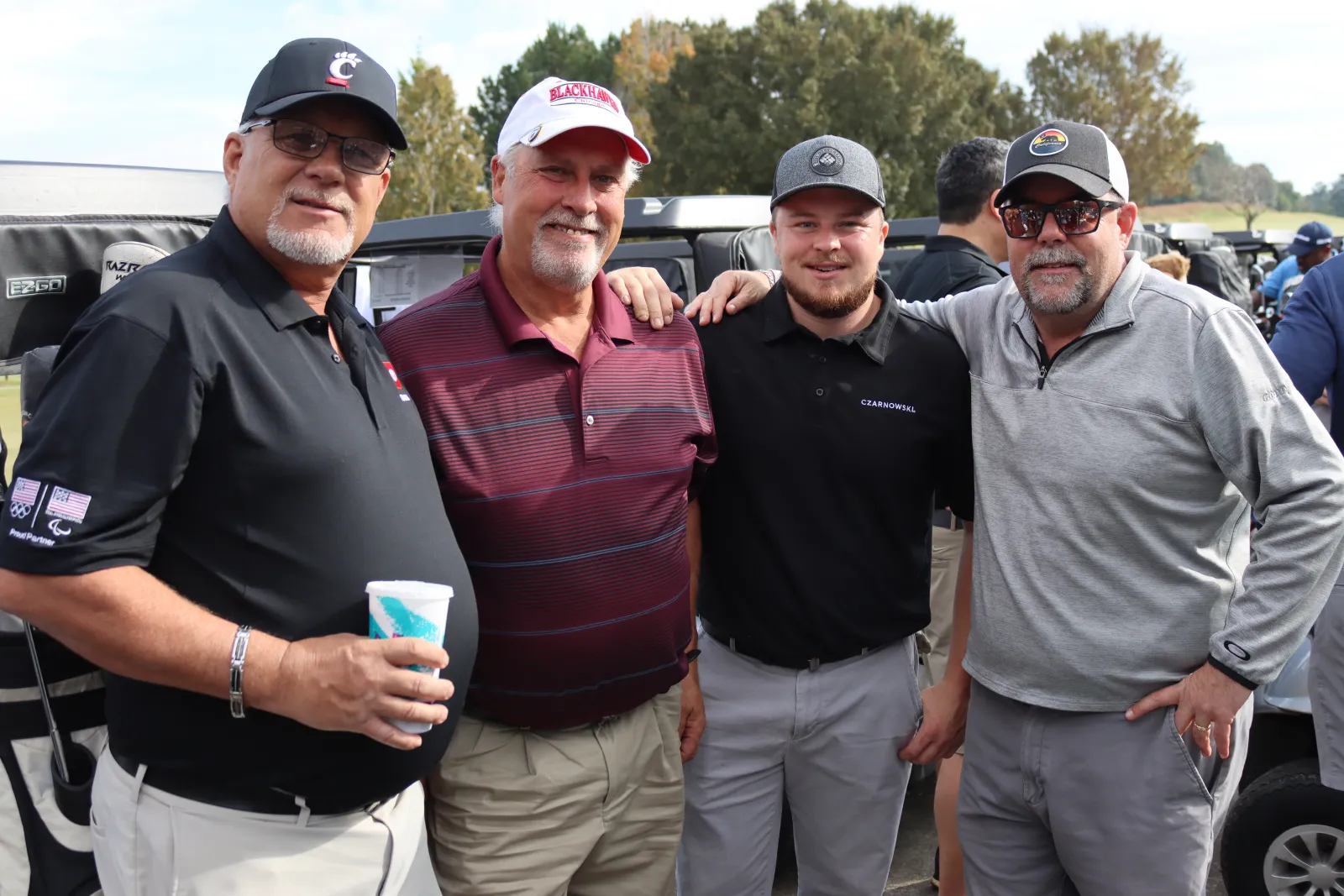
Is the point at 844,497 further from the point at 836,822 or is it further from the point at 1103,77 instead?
the point at 1103,77

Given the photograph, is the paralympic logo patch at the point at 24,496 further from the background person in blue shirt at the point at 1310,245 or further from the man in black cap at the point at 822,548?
the background person in blue shirt at the point at 1310,245

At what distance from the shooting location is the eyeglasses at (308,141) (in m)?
2.09

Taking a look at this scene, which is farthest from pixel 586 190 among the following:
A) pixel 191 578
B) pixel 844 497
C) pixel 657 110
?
pixel 657 110

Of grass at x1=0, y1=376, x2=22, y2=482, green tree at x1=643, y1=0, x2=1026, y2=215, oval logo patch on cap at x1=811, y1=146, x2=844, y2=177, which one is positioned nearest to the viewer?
grass at x1=0, y1=376, x2=22, y2=482

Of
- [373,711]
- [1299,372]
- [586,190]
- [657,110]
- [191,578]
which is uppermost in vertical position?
[657,110]

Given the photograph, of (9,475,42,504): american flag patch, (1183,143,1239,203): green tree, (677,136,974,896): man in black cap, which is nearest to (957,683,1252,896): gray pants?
(677,136,974,896): man in black cap

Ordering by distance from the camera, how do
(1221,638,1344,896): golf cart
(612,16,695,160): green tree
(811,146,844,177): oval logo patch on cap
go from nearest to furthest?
1. (811,146,844,177): oval logo patch on cap
2. (1221,638,1344,896): golf cart
3. (612,16,695,160): green tree

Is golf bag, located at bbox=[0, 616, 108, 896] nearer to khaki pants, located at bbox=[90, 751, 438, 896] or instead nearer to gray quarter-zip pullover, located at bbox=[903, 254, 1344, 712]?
khaki pants, located at bbox=[90, 751, 438, 896]

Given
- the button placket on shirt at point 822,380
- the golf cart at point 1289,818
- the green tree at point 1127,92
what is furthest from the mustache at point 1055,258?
the green tree at point 1127,92

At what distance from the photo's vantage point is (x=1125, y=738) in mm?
2590

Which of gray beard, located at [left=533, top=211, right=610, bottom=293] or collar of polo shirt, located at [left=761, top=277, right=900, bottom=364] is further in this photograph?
collar of polo shirt, located at [left=761, top=277, right=900, bottom=364]

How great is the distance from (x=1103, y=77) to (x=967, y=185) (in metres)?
42.2

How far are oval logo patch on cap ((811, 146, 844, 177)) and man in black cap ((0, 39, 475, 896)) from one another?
47.5 inches

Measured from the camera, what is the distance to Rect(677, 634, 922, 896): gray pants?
9.61ft
